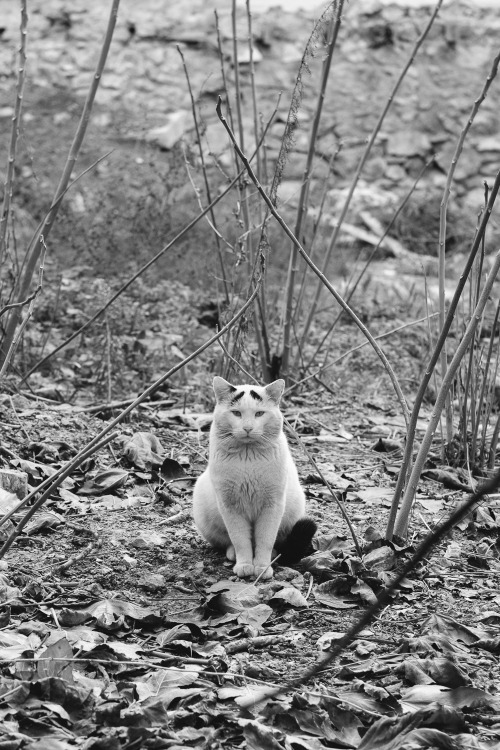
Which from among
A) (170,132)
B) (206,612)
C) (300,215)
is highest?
(300,215)

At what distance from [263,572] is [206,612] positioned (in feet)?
1.08

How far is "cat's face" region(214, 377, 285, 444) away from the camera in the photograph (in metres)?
2.87

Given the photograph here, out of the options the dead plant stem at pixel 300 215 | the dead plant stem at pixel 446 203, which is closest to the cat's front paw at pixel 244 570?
the dead plant stem at pixel 446 203

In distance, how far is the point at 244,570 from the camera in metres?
2.81

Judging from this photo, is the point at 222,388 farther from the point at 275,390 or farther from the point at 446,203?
the point at 446,203

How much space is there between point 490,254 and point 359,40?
12.7 ft

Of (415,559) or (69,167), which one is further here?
(69,167)

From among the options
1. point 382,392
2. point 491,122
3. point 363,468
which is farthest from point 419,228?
point 363,468

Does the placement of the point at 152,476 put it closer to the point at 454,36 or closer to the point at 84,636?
the point at 84,636

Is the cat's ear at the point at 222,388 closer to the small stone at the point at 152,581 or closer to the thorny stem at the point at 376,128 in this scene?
the small stone at the point at 152,581

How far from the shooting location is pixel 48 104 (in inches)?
407

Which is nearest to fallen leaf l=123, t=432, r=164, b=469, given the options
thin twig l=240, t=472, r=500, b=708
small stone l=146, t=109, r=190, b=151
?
thin twig l=240, t=472, r=500, b=708

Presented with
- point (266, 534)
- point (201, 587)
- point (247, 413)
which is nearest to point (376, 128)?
point (247, 413)

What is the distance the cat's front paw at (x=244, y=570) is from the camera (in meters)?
2.80
